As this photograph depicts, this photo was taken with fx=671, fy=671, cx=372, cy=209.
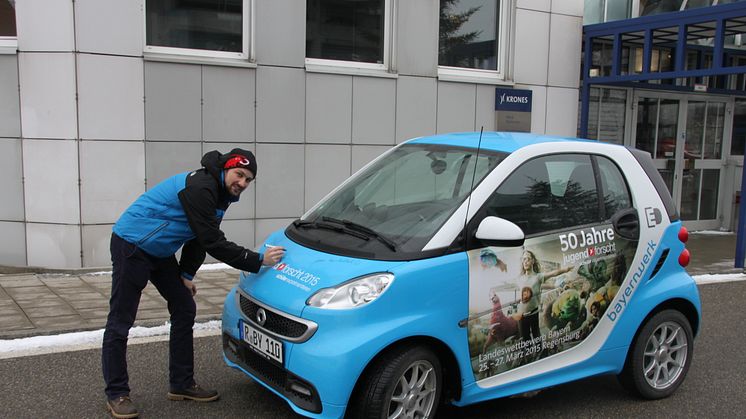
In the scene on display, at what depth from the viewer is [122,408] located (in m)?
3.98

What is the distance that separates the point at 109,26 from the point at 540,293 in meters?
6.23

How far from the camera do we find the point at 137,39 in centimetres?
803

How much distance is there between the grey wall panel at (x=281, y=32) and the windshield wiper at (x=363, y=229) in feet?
16.6

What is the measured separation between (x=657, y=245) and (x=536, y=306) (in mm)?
1155

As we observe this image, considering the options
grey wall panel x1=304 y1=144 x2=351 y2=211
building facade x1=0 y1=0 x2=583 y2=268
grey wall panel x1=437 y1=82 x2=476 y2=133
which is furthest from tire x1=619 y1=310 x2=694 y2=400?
grey wall panel x1=437 y1=82 x2=476 y2=133

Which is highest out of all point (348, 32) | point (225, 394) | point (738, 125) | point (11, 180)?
point (348, 32)

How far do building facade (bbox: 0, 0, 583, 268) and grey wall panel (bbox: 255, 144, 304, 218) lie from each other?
0.02m

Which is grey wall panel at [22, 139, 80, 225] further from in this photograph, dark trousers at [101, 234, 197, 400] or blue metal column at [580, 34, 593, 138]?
blue metal column at [580, 34, 593, 138]

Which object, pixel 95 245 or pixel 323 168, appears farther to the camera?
pixel 323 168

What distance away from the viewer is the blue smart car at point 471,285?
3443mm

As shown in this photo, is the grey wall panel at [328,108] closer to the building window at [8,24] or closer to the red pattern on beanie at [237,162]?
the building window at [8,24]

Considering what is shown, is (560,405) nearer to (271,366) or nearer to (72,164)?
(271,366)

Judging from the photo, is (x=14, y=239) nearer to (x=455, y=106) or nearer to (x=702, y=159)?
(x=455, y=106)

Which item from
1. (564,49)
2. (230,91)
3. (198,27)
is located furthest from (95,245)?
(564,49)
